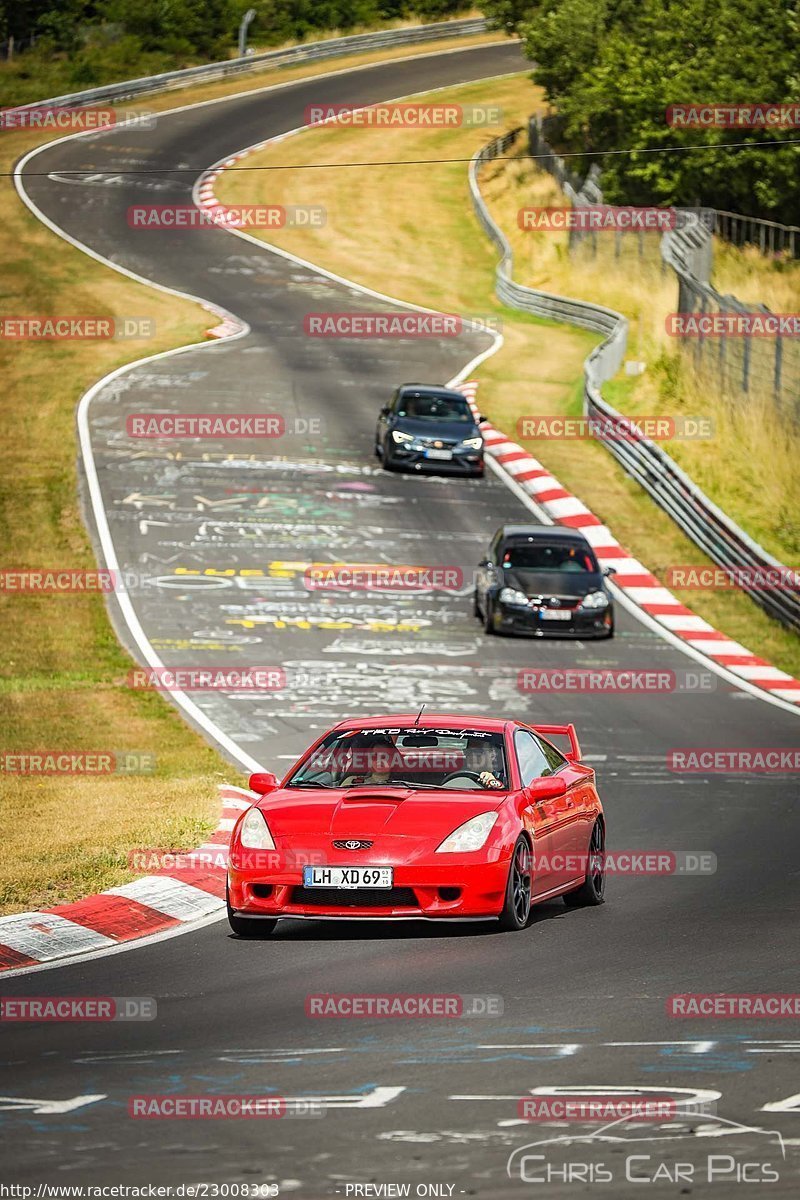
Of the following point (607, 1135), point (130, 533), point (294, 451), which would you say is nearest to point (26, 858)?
point (607, 1135)

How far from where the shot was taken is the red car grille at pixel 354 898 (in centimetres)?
1071

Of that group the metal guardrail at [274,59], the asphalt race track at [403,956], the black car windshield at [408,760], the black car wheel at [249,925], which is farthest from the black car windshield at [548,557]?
the metal guardrail at [274,59]

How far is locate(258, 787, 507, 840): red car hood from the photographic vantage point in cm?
1091

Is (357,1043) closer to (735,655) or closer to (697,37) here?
(735,655)

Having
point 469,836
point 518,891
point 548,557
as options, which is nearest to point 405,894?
point 469,836

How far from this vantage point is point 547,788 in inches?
463

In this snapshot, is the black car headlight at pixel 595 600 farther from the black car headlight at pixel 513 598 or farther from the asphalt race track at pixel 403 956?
the black car headlight at pixel 513 598

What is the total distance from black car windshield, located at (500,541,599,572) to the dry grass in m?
2.07

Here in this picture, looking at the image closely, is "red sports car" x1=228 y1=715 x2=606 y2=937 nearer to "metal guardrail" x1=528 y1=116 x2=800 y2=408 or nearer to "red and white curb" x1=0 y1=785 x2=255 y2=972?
"red and white curb" x1=0 y1=785 x2=255 y2=972

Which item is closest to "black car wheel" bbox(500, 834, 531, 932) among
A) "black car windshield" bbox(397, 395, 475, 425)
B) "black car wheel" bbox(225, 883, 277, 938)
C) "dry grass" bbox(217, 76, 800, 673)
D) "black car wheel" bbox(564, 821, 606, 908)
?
"black car wheel" bbox(564, 821, 606, 908)

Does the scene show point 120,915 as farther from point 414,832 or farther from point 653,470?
point 653,470

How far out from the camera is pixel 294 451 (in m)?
38.2

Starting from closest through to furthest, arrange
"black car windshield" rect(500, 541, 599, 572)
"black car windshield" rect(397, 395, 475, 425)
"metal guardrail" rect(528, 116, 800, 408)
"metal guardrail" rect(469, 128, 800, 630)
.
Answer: "black car windshield" rect(500, 541, 599, 572) < "metal guardrail" rect(469, 128, 800, 630) < "metal guardrail" rect(528, 116, 800, 408) < "black car windshield" rect(397, 395, 475, 425)

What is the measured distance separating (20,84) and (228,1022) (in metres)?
74.3
